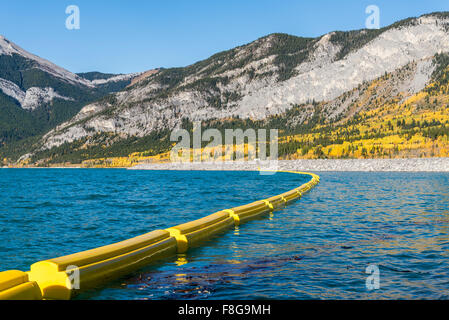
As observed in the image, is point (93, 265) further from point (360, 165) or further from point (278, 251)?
point (360, 165)

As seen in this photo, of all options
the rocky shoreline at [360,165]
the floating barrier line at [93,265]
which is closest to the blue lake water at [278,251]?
the floating barrier line at [93,265]

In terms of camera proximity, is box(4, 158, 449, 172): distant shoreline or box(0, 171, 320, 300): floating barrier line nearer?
box(0, 171, 320, 300): floating barrier line

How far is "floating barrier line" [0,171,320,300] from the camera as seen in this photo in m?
8.94

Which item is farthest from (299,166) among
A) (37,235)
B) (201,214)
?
(37,235)

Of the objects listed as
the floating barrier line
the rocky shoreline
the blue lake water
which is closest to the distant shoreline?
the rocky shoreline

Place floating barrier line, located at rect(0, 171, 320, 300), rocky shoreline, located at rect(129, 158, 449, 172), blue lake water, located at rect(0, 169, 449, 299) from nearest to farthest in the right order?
floating barrier line, located at rect(0, 171, 320, 300), blue lake water, located at rect(0, 169, 449, 299), rocky shoreline, located at rect(129, 158, 449, 172)

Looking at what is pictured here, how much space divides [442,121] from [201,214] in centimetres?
15704

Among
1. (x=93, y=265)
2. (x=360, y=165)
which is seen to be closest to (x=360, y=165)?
(x=360, y=165)

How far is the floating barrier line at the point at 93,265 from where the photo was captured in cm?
894

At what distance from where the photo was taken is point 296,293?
32.8 ft

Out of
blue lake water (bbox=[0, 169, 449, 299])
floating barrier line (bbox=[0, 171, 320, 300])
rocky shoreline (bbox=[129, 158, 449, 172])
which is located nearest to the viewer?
floating barrier line (bbox=[0, 171, 320, 300])

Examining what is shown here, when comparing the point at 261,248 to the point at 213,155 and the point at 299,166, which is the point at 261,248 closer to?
the point at 299,166

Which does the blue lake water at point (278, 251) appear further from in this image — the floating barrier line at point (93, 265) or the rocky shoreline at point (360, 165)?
→ the rocky shoreline at point (360, 165)

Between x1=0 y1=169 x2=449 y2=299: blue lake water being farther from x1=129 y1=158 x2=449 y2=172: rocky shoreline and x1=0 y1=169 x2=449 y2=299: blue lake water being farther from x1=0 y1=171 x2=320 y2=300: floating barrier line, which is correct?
x1=129 y1=158 x2=449 y2=172: rocky shoreline
